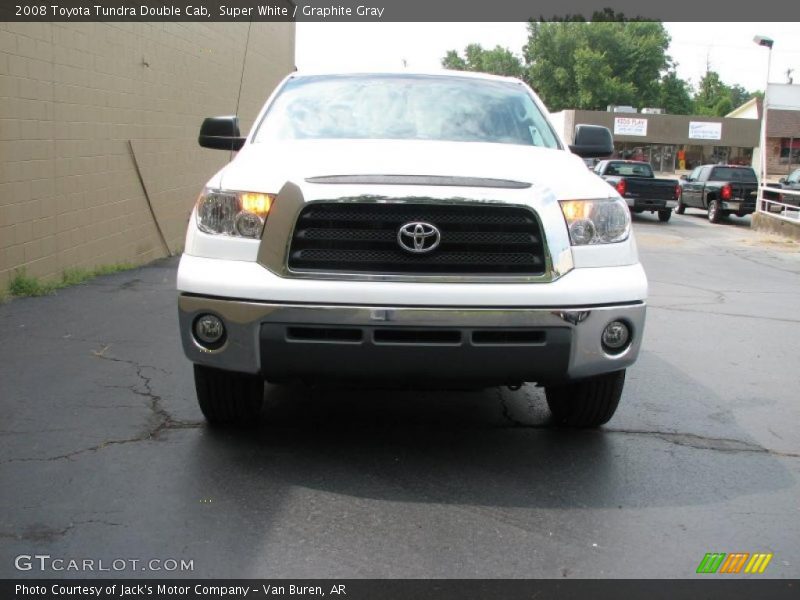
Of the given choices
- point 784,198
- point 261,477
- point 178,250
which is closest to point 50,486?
point 261,477

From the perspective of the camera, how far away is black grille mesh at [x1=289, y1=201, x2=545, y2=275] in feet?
13.0

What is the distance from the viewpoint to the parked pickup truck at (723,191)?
1005 inches

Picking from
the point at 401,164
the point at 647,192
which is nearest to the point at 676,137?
the point at 647,192

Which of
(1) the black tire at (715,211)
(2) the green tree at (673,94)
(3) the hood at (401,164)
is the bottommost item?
(1) the black tire at (715,211)

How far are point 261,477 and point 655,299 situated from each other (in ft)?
23.1

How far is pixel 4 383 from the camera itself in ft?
17.9

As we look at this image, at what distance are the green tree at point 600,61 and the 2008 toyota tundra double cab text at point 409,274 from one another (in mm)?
83859

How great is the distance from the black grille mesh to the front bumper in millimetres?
220

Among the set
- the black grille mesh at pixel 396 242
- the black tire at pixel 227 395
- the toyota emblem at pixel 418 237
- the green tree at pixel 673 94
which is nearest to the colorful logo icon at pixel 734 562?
the black grille mesh at pixel 396 242

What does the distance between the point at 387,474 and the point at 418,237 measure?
3.66ft

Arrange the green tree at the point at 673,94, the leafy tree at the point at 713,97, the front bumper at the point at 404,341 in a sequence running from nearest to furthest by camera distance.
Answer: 1. the front bumper at the point at 404,341
2. the green tree at the point at 673,94
3. the leafy tree at the point at 713,97
